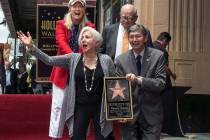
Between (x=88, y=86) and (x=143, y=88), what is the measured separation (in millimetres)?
670

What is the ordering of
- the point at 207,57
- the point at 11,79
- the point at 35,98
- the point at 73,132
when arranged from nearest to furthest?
the point at 73,132 < the point at 35,98 < the point at 207,57 < the point at 11,79

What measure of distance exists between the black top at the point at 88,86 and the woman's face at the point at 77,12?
893 mm

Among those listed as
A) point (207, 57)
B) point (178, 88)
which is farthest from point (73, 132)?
point (207, 57)

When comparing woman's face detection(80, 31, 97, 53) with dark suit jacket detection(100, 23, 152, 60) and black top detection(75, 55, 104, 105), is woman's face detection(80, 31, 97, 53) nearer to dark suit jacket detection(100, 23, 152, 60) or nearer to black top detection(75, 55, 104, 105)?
black top detection(75, 55, 104, 105)

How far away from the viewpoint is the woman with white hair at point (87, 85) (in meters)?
6.01

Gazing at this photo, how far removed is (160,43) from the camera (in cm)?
1034

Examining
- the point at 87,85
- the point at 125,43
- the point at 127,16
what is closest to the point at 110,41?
the point at 125,43

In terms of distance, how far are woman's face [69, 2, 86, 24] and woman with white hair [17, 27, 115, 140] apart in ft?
2.21

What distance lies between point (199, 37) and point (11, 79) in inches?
340

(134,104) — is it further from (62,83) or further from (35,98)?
(35,98)

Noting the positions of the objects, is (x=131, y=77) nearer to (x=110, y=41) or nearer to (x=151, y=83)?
(x=151, y=83)

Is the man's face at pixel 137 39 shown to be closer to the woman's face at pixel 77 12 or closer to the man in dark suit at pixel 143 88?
the man in dark suit at pixel 143 88

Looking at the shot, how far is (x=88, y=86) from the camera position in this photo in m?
6.01

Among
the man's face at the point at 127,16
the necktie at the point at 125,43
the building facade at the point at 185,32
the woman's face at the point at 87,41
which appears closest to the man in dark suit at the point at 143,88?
the woman's face at the point at 87,41
